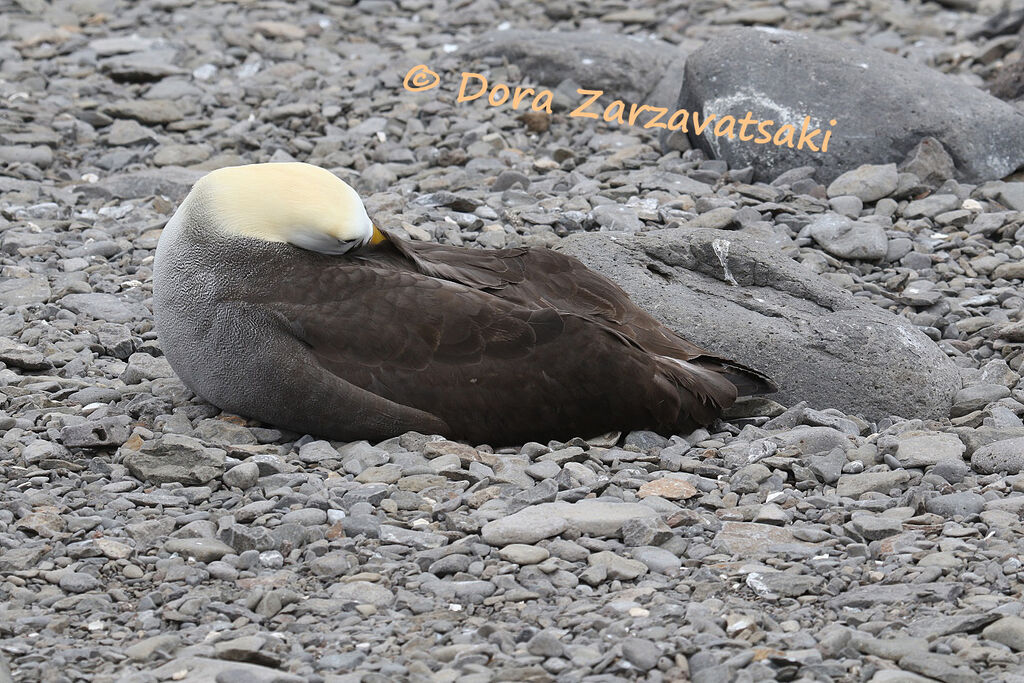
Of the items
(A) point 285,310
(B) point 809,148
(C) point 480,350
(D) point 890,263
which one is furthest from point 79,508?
(B) point 809,148

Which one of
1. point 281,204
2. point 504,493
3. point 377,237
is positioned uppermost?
point 281,204

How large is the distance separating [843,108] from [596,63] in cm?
282

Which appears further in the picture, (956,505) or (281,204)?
(281,204)

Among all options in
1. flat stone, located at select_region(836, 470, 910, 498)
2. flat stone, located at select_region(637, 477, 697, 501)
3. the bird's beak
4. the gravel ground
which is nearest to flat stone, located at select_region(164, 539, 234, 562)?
the gravel ground

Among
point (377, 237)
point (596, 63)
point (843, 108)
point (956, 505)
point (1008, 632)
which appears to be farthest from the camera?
point (596, 63)

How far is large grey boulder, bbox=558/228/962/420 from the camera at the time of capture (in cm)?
731

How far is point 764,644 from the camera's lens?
4.42m

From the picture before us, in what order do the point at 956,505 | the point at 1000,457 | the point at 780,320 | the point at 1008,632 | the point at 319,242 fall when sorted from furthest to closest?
→ the point at 780,320
the point at 319,242
the point at 1000,457
the point at 956,505
the point at 1008,632

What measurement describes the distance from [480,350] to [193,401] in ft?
4.71

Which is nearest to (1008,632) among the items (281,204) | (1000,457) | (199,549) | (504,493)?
(1000,457)

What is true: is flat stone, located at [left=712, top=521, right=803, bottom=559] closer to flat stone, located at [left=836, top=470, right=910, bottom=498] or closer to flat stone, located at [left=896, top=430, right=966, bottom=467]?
flat stone, located at [left=836, top=470, right=910, bottom=498]

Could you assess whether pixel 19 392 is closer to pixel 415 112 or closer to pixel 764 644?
pixel 764 644

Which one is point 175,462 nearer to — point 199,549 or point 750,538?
point 199,549

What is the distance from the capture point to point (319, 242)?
21.0ft
